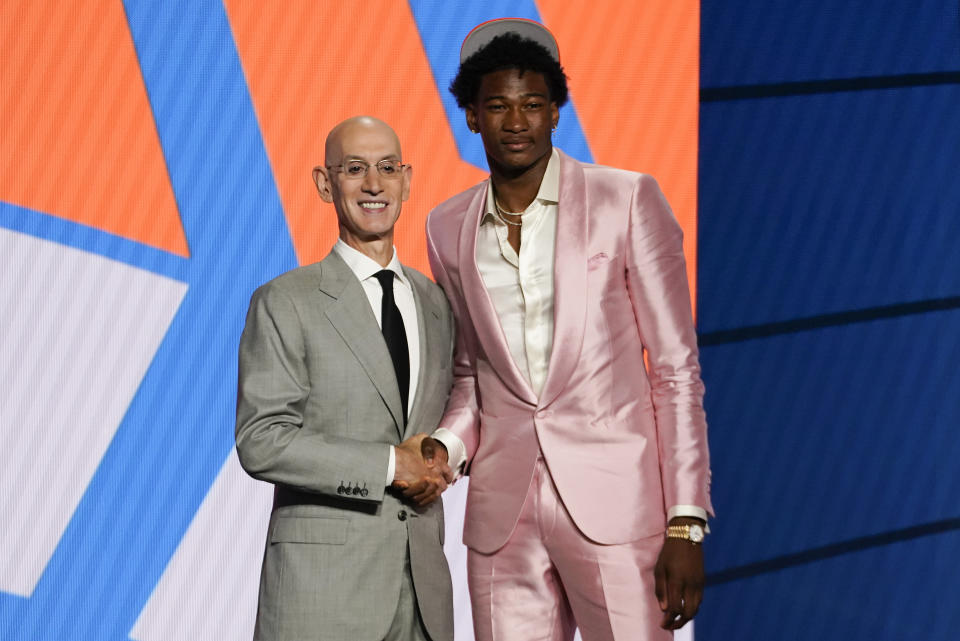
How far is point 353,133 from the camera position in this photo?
2.30 m

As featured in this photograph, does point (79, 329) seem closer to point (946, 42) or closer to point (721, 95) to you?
point (721, 95)

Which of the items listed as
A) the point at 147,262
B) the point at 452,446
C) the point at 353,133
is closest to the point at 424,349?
the point at 452,446

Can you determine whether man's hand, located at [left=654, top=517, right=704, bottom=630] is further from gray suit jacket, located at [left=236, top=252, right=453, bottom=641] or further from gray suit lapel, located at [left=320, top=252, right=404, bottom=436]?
gray suit lapel, located at [left=320, top=252, right=404, bottom=436]

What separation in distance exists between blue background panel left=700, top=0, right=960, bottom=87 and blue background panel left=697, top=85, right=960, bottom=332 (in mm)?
93

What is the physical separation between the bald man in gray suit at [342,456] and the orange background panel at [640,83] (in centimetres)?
159

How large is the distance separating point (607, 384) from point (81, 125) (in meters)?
2.01

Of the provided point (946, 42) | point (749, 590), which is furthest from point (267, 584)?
point (946, 42)

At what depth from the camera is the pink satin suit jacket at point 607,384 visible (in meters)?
2.17

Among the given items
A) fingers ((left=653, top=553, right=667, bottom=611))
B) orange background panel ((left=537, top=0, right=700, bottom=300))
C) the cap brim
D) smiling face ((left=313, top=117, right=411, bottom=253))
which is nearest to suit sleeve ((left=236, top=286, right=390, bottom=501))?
smiling face ((left=313, top=117, right=411, bottom=253))

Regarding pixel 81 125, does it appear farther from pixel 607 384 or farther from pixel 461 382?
pixel 607 384

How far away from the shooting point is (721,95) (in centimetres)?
379

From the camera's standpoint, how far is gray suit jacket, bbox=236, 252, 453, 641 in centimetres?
212

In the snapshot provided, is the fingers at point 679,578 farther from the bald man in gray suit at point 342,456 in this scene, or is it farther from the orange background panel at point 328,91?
the orange background panel at point 328,91

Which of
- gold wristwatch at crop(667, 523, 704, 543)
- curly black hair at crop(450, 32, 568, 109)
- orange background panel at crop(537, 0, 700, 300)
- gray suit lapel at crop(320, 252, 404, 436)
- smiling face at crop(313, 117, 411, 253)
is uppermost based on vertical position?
orange background panel at crop(537, 0, 700, 300)
